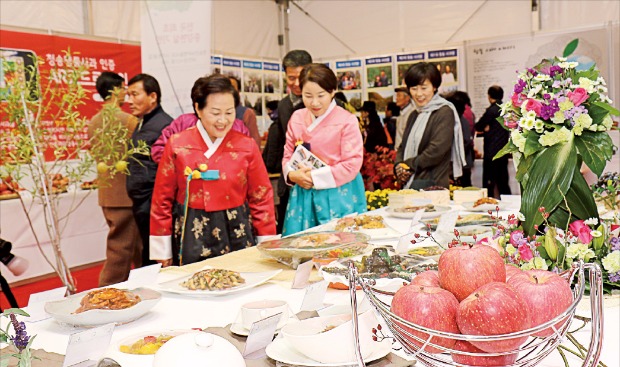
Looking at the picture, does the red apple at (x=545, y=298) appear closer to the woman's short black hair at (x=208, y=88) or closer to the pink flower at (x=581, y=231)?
the pink flower at (x=581, y=231)

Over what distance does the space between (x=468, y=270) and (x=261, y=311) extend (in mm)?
610

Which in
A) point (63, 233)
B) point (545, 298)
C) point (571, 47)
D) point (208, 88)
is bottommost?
point (63, 233)

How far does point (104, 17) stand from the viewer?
7098mm

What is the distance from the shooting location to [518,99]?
1579 millimetres

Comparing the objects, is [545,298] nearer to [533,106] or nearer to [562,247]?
[562,247]

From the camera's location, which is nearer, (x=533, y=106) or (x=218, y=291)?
(x=533, y=106)

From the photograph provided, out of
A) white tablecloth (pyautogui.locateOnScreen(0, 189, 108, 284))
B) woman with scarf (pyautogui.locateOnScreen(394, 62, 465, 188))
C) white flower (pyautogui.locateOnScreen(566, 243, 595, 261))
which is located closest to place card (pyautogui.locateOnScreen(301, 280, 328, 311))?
white flower (pyautogui.locateOnScreen(566, 243, 595, 261))

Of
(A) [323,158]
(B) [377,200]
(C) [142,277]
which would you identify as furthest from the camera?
(B) [377,200]

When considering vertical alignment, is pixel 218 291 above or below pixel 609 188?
below

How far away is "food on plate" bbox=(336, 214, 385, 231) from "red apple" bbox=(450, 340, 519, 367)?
1843 millimetres

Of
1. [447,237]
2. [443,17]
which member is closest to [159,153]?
[447,237]

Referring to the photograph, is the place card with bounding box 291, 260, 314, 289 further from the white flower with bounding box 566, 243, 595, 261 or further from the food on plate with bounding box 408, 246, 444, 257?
the white flower with bounding box 566, 243, 595, 261

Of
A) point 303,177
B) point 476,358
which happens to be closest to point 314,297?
point 476,358

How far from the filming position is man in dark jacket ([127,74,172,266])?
392 cm
